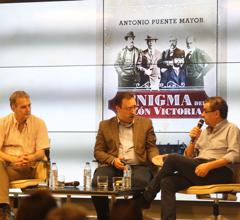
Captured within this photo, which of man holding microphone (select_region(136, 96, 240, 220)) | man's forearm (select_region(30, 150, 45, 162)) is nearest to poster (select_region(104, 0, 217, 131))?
man holding microphone (select_region(136, 96, 240, 220))

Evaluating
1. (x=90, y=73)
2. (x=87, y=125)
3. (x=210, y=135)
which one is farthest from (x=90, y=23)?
(x=210, y=135)

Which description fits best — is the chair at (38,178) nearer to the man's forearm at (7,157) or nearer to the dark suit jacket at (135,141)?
the man's forearm at (7,157)

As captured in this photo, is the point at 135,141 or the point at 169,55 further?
the point at 169,55

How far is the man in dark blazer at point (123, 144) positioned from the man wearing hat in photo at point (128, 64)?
820 millimetres

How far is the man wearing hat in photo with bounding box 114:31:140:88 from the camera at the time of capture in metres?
6.54

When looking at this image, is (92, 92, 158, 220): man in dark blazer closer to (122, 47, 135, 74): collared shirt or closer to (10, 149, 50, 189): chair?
(10, 149, 50, 189): chair

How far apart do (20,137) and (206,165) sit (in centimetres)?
182

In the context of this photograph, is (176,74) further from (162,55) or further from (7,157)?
(7,157)

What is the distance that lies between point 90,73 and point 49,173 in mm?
1511

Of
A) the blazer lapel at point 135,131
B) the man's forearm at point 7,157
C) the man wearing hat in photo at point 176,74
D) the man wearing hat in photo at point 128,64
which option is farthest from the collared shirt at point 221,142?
the man's forearm at point 7,157

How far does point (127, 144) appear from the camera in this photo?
227 inches

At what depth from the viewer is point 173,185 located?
513 cm

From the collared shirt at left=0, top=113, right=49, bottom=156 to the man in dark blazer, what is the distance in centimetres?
56

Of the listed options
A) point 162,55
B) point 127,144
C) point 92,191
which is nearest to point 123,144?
point 127,144
